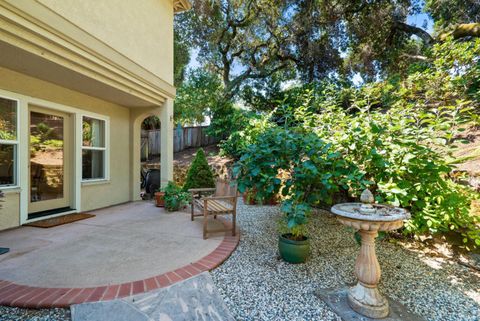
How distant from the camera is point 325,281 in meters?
2.52

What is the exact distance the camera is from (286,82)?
11.4 metres

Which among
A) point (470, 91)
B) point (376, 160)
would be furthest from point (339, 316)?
point (470, 91)

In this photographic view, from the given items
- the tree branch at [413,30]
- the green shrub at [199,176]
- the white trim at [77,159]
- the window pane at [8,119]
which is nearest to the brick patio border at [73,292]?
the window pane at [8,119]

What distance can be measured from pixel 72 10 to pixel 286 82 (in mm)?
9505

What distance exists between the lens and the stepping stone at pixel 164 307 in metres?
1.86

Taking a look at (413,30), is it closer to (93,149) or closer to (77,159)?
(93,149)

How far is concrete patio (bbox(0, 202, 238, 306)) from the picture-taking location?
218 centimetres

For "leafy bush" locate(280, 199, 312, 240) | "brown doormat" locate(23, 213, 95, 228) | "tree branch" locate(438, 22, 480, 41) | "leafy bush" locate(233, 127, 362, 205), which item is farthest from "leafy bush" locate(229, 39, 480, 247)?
"tree branch" locate(438, 22, 480, 41)

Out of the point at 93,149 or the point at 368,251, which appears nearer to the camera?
the point at 368,251

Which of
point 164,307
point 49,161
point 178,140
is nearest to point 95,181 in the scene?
point 49,161

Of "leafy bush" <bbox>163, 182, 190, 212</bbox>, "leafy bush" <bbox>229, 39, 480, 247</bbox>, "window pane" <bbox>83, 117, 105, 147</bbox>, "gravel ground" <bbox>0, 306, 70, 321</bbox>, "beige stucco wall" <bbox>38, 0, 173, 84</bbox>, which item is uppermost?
"beige stucco wall" <bbox>38, 0, 173, 84</bbox>

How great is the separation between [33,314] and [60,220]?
2.86 m

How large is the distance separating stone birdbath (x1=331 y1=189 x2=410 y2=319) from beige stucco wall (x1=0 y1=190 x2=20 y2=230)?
4.84 metres

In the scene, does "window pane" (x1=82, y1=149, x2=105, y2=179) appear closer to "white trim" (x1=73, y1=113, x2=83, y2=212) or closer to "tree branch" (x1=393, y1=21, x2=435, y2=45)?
"white trim" (x1=73, y1=113, x2=83, y2=212)
